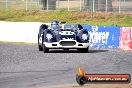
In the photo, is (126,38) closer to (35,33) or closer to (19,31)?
(35,33)

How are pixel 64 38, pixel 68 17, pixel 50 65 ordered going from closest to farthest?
pixel 50 65 < pixel 64 38 < pixel 68 17

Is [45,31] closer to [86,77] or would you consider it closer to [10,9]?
[86,77]

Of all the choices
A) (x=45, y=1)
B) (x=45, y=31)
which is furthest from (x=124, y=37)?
(x=45, y=1)

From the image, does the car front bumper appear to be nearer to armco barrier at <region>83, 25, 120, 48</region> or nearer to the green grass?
armco barrier at <region>83, 25, 120, 48</region>

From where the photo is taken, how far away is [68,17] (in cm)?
4988

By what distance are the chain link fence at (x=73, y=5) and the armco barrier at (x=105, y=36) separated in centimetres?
1684

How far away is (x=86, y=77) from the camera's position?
13.7 m

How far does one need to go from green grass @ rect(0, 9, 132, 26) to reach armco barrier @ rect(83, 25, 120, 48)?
14.8 meters

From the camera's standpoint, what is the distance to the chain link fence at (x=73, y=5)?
49.3m

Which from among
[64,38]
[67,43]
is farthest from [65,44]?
[64,38]

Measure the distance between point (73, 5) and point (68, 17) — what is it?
10.0ft

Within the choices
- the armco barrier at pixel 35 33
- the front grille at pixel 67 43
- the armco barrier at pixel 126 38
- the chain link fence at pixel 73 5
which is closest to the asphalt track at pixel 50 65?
the front grille at pixel 67 43

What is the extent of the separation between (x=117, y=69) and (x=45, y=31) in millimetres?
6433

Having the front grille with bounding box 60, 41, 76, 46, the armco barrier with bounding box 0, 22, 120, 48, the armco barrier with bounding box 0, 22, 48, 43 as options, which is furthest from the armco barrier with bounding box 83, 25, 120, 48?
the front grille with bounding box 60, 41, 76, 46
